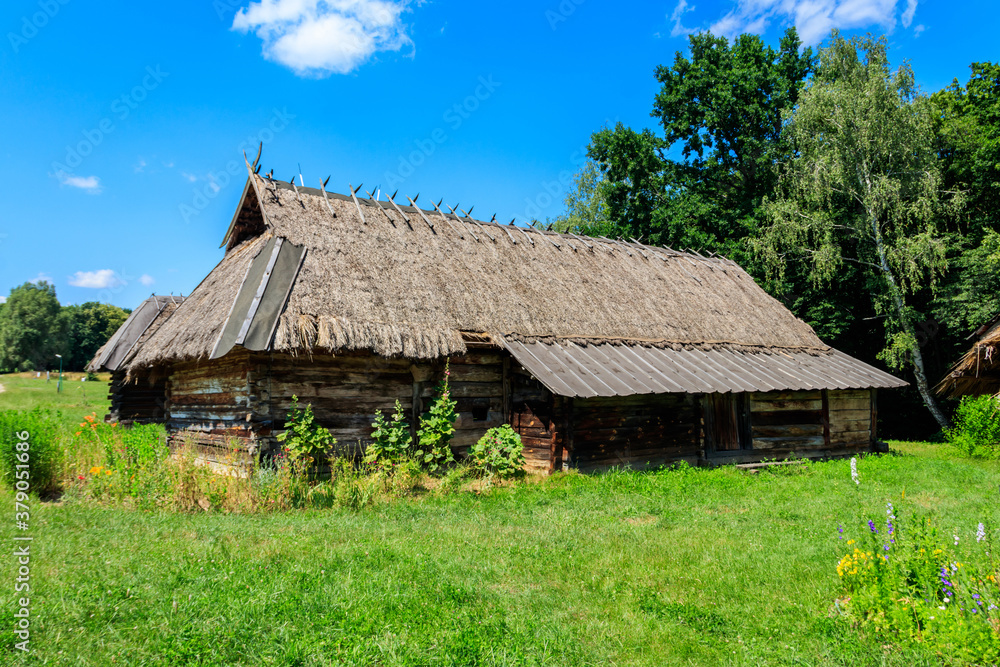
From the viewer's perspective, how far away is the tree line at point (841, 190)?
18.8 meters

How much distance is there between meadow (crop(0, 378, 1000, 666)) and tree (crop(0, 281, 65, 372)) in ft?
203

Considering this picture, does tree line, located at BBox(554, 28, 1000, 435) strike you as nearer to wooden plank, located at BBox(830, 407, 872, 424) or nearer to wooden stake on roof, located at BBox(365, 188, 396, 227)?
wooden plank, located at BBox(830, 407, 872, 424)

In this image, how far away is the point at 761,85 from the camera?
82.0 feet

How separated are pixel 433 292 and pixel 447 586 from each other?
7.74 m

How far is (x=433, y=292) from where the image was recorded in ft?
39.0

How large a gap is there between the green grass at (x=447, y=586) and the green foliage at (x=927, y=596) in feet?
0.57

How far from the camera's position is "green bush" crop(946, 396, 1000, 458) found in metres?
14.4

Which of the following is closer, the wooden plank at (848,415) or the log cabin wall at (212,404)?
the log cabin wall at (212,404)

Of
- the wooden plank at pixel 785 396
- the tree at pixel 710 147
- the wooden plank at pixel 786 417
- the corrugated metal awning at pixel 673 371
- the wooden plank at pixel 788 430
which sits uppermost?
the tree at pixel 710 147

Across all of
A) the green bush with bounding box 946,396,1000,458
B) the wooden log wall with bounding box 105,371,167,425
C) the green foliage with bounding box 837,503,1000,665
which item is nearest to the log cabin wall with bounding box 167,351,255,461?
the wooden log wall with bounding box 105,371,167,425

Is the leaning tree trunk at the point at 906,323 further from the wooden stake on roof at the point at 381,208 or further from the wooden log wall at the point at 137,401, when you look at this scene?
the wooden log wall at the point at 137,401

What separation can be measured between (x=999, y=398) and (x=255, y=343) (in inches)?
665

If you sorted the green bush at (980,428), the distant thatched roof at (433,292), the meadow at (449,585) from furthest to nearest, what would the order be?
the green bush at (980,428), the distant thatched roof at (433,292), the meadow at (449,585)

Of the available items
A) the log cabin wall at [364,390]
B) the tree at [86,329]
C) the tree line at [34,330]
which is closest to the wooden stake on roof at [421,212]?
the log cabin wall at [364,390]
